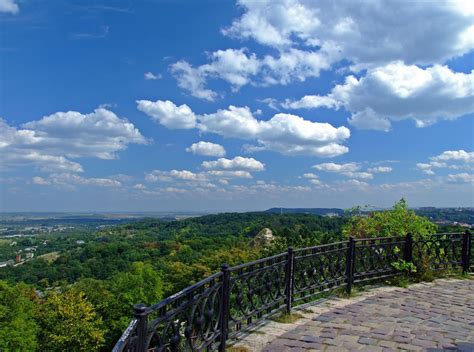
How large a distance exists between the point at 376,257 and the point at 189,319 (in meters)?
6.04

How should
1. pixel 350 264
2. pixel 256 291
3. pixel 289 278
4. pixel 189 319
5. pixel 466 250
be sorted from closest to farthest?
pixel 189 319
pixel 256 291
pixel 289 278
pixel 350 264
pixel 466 250

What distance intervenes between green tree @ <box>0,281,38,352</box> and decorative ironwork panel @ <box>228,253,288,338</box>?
84.8 ft

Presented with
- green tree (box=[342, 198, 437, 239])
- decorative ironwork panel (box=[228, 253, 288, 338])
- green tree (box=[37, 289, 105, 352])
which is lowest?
green tree (box=[37, 289, 105, 352])

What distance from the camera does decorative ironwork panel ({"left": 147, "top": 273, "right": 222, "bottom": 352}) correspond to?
339 cm

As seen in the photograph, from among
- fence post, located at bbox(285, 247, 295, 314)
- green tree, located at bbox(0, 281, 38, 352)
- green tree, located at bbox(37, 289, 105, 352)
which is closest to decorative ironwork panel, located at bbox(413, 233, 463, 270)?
fence post, located at bbox(285, 247, 295, 314)

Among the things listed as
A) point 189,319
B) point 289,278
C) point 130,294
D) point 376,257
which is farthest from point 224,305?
point 130,294

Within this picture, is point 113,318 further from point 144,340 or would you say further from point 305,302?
point 144,340

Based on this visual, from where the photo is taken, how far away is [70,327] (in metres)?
30.0

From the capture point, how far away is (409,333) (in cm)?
546

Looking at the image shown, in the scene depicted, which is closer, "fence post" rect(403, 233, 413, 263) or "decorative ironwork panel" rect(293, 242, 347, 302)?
"decorative ironwork panel" rect(293, 242, 347, 302)

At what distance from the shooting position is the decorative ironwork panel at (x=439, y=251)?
9.29 m

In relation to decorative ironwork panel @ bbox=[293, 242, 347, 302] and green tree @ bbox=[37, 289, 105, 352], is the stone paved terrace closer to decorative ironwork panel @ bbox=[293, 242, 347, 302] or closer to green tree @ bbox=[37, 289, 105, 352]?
decorative ironwork panel @ bbox=[293, 242, 347, 302]

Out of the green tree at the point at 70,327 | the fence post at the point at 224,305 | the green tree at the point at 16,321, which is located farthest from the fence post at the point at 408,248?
the green tree at the point at 70,327

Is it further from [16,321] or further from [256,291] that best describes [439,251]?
[16,321]
